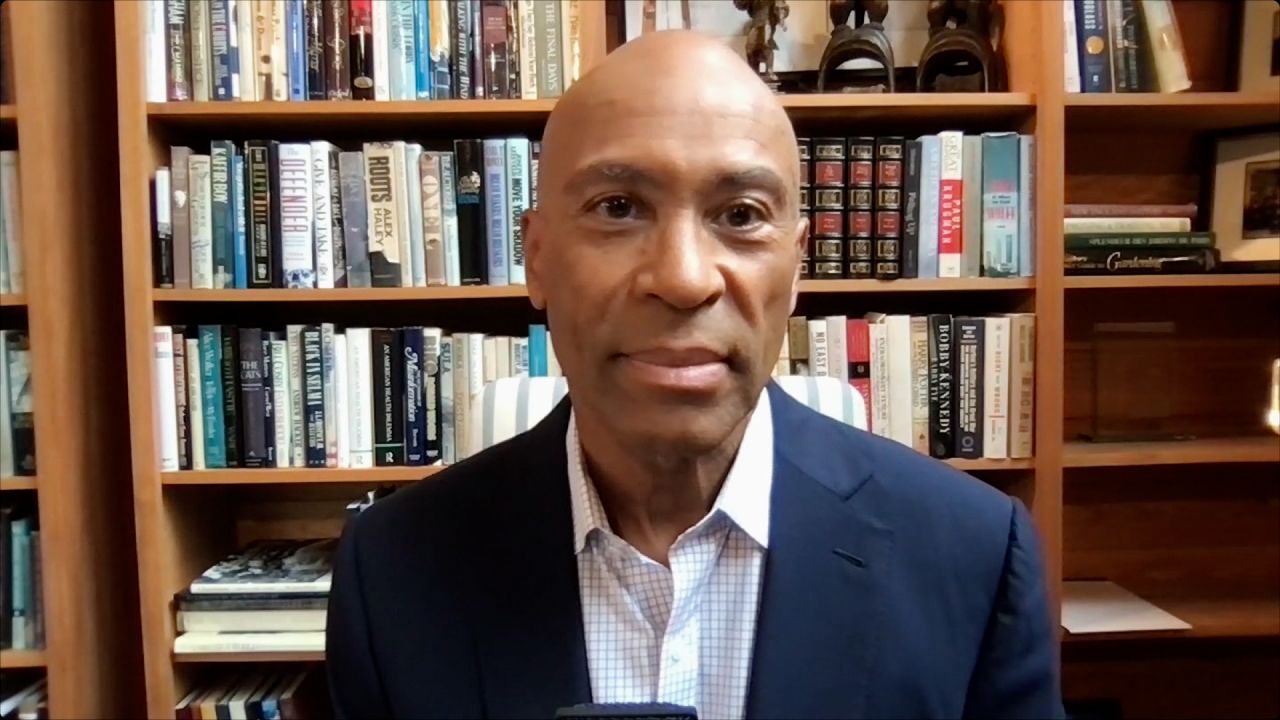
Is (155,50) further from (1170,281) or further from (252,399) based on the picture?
(1170,281)

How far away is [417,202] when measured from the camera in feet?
5.26

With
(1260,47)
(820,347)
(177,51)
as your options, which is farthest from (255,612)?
(1260,47)

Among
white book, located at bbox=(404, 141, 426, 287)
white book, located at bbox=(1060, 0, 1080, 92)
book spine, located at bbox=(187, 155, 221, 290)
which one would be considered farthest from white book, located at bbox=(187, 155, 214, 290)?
white book, located at bbox=(1060, 0, 1080, 92)

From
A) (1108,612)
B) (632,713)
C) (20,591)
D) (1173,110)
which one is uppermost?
(1173,110)

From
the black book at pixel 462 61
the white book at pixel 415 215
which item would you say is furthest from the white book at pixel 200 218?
the black book at pixel 462 61

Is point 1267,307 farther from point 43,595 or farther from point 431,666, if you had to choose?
point 43,595

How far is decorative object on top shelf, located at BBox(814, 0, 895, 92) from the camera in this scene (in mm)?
1645

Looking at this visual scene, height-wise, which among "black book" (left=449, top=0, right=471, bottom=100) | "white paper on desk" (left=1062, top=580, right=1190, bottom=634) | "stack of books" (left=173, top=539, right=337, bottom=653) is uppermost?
"black book" (left=449, top=0, right=471, bottom=100)

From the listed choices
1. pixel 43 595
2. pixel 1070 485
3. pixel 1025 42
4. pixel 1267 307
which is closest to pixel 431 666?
pixel 43 595

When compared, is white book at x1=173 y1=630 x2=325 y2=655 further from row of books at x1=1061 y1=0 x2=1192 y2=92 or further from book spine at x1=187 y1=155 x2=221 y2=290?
row of books at x1=1061 y1=0 x2=1192 y2=92

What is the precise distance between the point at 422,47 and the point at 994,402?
1087mm

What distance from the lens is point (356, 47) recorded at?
5.21 feet

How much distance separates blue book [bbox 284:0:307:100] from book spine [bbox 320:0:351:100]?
3 cm

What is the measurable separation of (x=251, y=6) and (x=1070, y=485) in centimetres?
171
